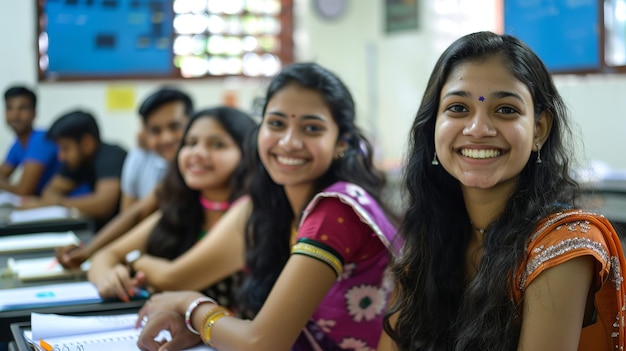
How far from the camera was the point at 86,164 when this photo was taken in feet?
12.9

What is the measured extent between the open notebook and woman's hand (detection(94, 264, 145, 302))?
0.23 meters

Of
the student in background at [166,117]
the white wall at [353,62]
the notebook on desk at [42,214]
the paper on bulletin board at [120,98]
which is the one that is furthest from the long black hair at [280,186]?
the paper on bulletin board at [120,98]

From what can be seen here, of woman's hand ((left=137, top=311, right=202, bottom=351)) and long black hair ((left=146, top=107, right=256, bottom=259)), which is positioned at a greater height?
long black hair ((left=146, top=107, right=256, bottom=259))

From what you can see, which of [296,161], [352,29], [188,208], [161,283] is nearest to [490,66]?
[296,161]

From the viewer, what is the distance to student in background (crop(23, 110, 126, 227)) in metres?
3.73

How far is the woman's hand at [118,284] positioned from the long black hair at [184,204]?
29cm

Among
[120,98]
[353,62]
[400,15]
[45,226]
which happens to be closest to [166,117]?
[45,226]

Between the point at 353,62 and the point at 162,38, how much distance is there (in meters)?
1.45

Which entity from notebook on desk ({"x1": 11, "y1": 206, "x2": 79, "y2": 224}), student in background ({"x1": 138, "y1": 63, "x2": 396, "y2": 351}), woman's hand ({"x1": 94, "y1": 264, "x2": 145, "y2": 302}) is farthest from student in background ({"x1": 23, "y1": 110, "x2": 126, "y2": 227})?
student in background ({"x1": 138, "y1": 63, "x2": 396, "y2": 351})

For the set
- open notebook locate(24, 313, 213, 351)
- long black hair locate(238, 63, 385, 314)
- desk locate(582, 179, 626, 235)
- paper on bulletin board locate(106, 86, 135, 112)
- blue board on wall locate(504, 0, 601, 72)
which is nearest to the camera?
open notebook locate(24, 313, 213, 351)

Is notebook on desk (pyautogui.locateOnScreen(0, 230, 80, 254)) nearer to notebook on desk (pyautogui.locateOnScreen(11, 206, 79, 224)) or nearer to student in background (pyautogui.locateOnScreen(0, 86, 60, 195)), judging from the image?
notebook on desk (pyautogui.locateOnScreen(11, 206, 79, 224))

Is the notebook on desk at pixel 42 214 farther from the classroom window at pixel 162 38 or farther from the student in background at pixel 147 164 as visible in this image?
the classroom window at pixel 162 38

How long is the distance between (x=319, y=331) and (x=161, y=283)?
1.77 ft

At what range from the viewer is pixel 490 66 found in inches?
44.4
